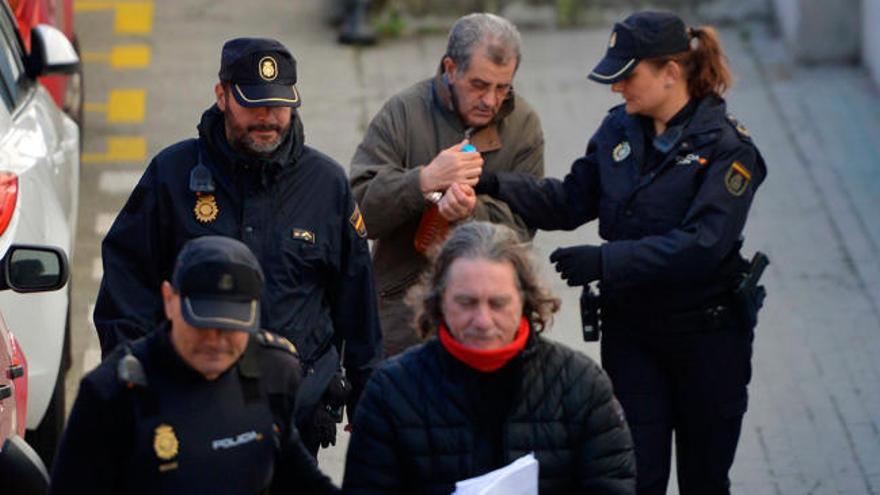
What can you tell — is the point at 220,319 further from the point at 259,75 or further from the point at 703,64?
the point at 703,64

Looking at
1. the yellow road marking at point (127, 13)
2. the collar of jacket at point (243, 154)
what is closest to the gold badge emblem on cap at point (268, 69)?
the collar of jacket at point (243, 154)

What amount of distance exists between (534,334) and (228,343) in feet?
2.74

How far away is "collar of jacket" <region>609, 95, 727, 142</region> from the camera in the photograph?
652 cm

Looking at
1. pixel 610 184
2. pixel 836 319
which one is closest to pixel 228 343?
pixel 610 184

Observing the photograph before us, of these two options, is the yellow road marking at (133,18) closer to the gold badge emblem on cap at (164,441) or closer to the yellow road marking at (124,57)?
the yellow road marking at (124,57)

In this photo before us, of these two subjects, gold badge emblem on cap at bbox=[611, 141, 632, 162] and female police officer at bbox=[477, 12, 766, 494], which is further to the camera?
gold badge emblem on cap at bbox=[611, 141, 632, 162]

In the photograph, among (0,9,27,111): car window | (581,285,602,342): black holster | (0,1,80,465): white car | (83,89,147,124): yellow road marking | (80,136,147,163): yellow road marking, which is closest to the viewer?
(581,285,602,342): black holster

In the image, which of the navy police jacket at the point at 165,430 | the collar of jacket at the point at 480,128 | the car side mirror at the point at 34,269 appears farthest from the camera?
the collar of jacket at the point at 480,128

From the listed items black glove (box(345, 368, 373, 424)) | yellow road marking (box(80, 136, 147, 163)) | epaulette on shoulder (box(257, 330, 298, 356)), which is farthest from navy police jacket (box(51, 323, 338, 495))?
yellow road marking (box(80, 136, 147, 163))

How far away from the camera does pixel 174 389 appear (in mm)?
4762

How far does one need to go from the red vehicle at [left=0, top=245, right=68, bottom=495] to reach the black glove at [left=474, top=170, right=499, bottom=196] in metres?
1.47

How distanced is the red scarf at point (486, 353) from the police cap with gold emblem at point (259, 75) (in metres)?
1.37

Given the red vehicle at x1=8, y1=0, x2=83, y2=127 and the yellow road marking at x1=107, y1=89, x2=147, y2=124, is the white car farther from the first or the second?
the yellow road marking at x1=107, y1=89, x2=147, y2=124

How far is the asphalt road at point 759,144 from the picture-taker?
8.66 m
